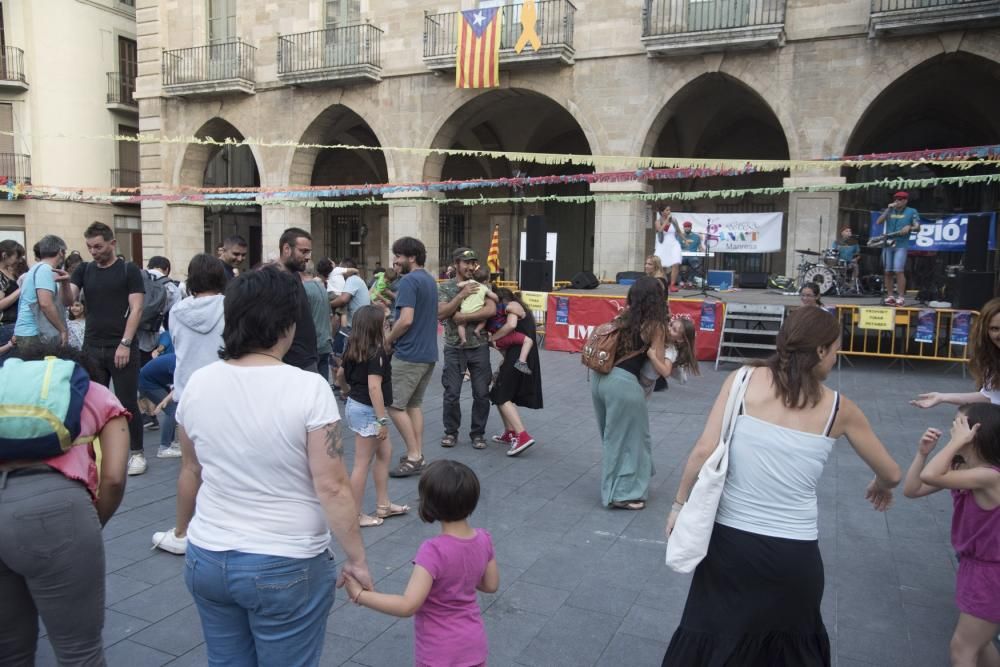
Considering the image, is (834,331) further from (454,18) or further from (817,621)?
(454,18)

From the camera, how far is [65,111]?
79.2 ft

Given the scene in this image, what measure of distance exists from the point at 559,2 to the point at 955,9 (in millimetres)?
7714

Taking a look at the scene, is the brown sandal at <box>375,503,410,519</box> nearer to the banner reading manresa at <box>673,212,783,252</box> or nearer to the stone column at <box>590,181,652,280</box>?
the stone column at <box>590,181,652,280</box>

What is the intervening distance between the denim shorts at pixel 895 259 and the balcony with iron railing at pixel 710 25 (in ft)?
16.9

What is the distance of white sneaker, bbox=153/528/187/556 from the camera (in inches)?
159

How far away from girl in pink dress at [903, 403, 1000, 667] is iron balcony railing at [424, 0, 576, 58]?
572 inches

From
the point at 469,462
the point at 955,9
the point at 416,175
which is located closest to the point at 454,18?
the point at 416,175

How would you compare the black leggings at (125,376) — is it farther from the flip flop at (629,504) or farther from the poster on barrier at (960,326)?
the poster on barrier at (960,326)

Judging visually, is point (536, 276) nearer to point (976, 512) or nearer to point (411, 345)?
point (411, 345)

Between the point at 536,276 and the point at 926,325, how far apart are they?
21.6 feet

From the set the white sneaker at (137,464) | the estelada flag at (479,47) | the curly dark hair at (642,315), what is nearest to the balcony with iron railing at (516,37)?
the estelada flag at (479,47)

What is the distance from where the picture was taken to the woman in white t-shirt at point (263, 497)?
6.68 feet

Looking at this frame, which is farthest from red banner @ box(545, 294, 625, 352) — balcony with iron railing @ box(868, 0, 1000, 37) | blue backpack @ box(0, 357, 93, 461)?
blue backpack @ box(0, 357, 93, 461)

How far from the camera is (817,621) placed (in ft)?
7.85
